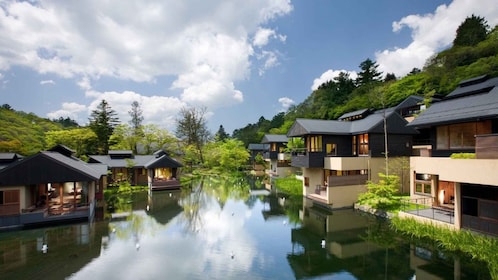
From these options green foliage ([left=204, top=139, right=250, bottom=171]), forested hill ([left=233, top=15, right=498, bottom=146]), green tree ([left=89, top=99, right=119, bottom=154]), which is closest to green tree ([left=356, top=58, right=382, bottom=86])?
forested hill ([left=233, top=15, right=498, bottom=146])

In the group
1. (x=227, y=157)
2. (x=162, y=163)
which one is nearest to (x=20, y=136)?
(x=162, y=163)

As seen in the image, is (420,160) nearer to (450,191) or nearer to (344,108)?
(450,191)

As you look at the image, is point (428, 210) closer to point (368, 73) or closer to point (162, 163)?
point (162, 163)

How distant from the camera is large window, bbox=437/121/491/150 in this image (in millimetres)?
12078

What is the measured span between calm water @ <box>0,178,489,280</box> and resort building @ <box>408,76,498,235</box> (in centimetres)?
231

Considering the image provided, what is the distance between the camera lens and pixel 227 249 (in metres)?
11.4

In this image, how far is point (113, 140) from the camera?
122 feet

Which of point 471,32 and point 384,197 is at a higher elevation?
point 471,32

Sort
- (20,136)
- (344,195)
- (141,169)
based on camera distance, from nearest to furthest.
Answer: (344,195) → (141,169) → (20,136)

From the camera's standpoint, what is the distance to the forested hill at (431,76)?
31.9m

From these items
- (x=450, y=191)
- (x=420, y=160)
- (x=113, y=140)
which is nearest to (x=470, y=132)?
(x=420, y=160)

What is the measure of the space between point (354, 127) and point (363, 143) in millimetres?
2318

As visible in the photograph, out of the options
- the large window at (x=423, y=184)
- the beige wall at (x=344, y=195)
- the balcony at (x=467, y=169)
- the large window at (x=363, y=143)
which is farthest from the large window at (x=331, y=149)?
the balcony at (x=467, y=169)

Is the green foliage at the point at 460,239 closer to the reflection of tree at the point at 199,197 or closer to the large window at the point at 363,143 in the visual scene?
the large window at the point at 363,143
